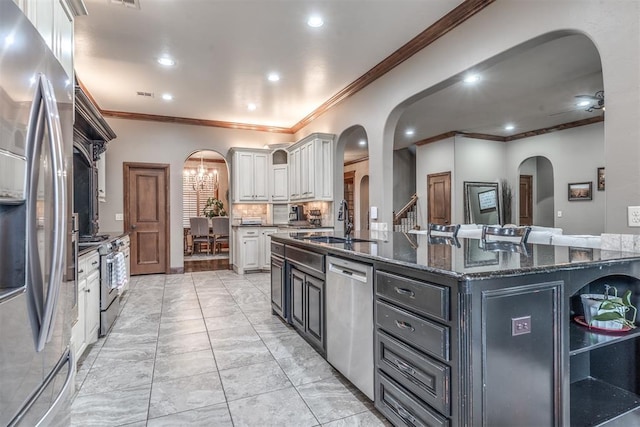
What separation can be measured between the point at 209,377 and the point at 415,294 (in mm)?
1743

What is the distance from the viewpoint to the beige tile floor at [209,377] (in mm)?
2059

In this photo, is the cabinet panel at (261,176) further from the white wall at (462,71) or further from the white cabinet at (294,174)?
the white wall at (462,71)

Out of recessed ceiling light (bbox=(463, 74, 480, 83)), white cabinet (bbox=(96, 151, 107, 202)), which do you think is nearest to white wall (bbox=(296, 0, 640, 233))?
recessed ceiling light (bbox=(463, 74, 480, 83))

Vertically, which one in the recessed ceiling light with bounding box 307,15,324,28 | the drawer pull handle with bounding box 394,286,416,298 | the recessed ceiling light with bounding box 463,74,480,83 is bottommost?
the drawer pull handle with bounding box 394,286,416,298

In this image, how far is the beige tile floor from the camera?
81.0 inches

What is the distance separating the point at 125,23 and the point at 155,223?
4088 millimetres

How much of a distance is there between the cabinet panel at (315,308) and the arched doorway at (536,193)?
8257 mm

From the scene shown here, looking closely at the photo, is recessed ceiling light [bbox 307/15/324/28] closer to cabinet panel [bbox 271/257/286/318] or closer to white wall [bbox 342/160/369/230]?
cabinet panel [bbox 271/257/286/318]

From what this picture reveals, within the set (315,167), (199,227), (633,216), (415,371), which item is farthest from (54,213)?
(199,227)

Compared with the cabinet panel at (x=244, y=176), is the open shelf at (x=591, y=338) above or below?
below

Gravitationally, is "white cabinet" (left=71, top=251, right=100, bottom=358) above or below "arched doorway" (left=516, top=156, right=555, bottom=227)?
below

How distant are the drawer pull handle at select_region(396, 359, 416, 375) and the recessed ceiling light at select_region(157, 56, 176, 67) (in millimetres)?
4236

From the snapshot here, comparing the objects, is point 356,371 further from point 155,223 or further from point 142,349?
point 155,223

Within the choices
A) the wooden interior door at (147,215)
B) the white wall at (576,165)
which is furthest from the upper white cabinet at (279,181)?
the white wall at (576,165)
